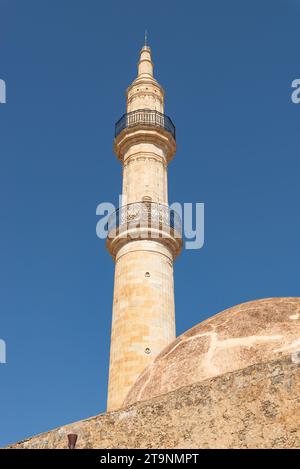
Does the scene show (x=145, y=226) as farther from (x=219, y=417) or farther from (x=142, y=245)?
(x=219, y=417)

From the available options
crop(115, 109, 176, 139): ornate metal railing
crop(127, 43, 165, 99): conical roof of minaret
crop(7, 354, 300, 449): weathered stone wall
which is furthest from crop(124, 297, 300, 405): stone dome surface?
crop(127, 43, 165, 99): conical roof of minaret

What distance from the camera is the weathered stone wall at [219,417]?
4.50 m

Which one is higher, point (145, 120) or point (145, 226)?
point (145, 120)

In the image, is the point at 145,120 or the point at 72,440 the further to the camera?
the point at 145,120

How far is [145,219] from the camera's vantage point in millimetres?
18422

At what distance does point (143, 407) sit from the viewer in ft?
17.5

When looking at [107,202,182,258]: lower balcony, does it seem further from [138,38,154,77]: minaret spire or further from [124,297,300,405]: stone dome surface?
[124,297,300,405]: stone dome surface

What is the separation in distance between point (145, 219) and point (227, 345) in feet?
39.7

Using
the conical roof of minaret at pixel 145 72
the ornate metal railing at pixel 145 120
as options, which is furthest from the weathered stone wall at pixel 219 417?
the conical roof of minaret at pixel 145 72

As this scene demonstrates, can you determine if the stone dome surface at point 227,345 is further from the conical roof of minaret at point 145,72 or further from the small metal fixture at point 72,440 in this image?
the conical roof of minaret at point 145,72

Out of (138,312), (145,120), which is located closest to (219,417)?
(138,312)

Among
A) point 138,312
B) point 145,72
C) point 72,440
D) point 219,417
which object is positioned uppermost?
point 145,72

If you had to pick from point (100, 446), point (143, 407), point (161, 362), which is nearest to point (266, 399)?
point (143, 407)

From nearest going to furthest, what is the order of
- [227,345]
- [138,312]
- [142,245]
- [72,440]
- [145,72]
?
[72,440] < [227,345] < [138,312] < [142,245] < [145,72]
